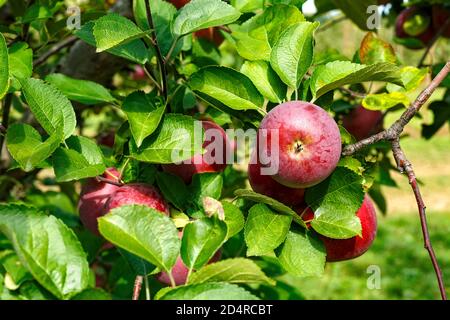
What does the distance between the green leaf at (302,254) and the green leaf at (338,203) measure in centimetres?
3

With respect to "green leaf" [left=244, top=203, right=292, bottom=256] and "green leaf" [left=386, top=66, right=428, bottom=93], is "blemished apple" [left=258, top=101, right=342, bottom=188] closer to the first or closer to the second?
"green leaf" [left=244, top=203, right=292, bottom=256]

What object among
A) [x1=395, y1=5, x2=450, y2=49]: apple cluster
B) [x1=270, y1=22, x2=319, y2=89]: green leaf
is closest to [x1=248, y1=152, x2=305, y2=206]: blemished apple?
[x1=270, y1=22, x2=319, y2=89]: green leaf

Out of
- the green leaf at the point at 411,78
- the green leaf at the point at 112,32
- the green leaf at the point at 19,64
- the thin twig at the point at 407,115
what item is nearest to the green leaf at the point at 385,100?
the green leaf at the point at 411,78

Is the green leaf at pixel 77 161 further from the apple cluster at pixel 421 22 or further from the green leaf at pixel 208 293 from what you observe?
the apple cluster at pixel 421 22

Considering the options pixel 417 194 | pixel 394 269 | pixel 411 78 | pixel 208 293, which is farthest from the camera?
pixel 394 269

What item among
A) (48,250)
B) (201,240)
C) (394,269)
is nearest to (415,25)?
(201,240)

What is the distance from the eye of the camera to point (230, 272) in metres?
0.66

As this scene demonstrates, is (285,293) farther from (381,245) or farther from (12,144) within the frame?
(381,245)

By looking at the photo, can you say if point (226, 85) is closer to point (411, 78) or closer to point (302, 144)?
point (302, 144)

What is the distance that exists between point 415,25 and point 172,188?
0.93 meters

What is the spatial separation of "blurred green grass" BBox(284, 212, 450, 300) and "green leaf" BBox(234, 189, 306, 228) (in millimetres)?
2256

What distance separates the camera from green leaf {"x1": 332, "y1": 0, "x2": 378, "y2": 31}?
4.11 ft

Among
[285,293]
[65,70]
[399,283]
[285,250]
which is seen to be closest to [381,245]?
[399,283]

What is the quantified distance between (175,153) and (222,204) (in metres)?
0.09
